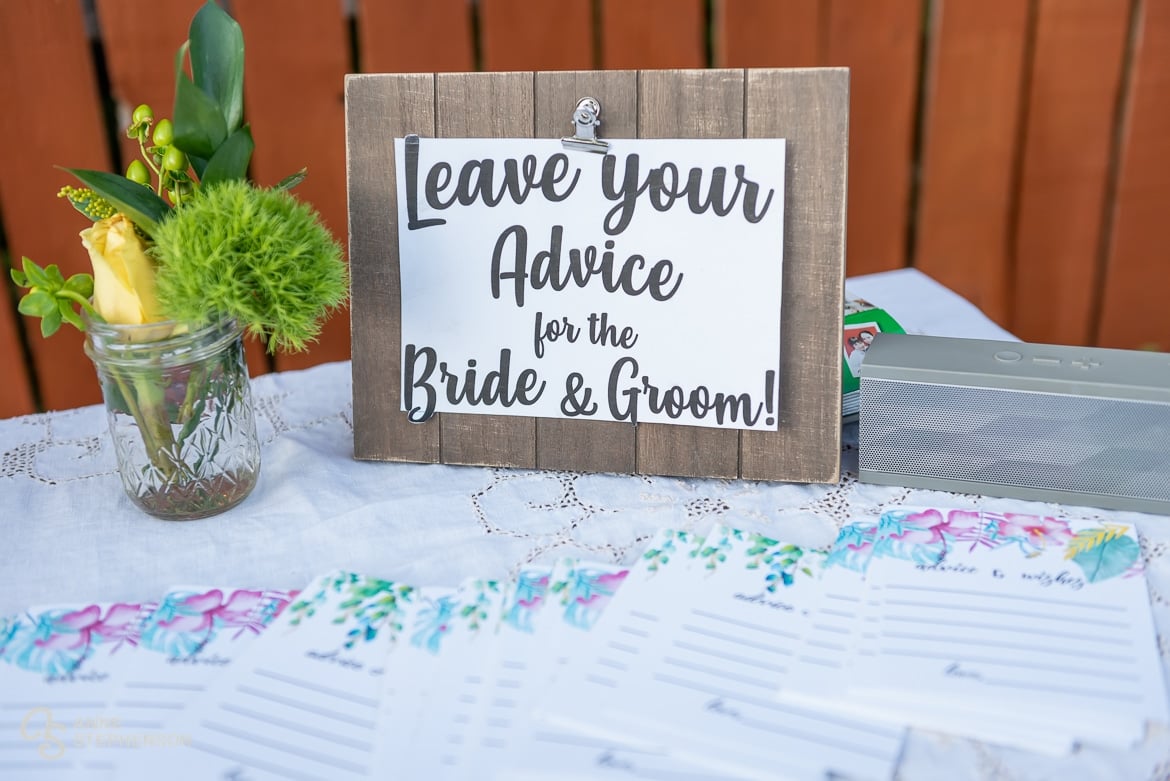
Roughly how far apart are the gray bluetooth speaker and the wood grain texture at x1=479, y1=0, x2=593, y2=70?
2.84 feet

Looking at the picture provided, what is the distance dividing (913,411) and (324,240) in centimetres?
49

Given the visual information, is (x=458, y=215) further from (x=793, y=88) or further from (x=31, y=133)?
(x=31, y=133)

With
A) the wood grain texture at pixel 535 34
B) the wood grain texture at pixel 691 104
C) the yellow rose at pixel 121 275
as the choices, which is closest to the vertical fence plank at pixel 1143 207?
the wood grain texture at pixel 535 34

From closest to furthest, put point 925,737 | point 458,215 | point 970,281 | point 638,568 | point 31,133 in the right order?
point 925,737 < point 638,568 < point 458,215 < point 31,133 < point 970,281

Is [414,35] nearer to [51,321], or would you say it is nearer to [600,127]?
[600,127]

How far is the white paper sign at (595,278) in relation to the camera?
0.80 meters

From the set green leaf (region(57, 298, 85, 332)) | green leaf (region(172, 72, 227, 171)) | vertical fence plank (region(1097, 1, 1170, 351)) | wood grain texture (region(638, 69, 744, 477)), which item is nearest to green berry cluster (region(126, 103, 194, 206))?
green leaf (region(172, 72, 227, 171))

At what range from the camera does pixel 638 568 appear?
70 cm

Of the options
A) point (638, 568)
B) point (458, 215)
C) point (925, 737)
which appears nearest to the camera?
point (925, 737)

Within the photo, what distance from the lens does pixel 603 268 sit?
2.71 ft

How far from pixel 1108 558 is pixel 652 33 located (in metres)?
1.08

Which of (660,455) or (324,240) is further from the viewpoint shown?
(660,455)

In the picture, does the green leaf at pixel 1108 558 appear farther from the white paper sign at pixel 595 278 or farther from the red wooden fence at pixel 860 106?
the red wooden fence at pixel 860 106

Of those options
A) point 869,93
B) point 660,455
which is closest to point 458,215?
point 660,455
